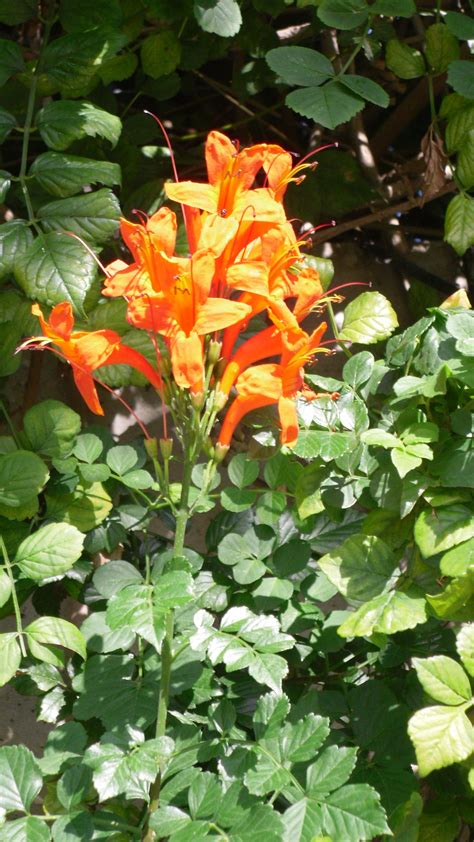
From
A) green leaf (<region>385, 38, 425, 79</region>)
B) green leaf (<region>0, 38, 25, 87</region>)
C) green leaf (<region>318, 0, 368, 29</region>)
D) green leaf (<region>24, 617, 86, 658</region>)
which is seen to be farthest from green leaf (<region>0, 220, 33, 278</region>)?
green leaf (<region>385, 38, 425, 79</region>)

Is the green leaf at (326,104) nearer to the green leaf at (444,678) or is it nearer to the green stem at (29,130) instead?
the green stem at (29,130)

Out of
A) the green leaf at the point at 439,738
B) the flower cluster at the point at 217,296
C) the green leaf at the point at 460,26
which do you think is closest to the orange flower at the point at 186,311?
the flower cluster at the point at 217,296

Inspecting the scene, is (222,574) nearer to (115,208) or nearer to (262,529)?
(262,529)

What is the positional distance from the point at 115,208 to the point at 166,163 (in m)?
0.53

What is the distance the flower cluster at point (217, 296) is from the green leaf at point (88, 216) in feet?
0.67

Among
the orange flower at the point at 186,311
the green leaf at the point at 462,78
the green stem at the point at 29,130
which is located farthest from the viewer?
the green leaf at the point at 462,78

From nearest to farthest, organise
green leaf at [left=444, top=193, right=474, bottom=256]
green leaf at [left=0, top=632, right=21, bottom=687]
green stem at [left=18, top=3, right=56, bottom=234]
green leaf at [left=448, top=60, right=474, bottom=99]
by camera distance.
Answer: green leaf at [left=0, top=632, right=21, bottom=687]
green stem at [left=18, top=3, right=56, bottom=234]
green leaf at [left=448, top=60, right=474, bottom=99]
green leaf at [left=444, top=193, right=474, bottom=256]

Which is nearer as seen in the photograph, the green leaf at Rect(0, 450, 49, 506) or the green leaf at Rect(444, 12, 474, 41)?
the green leaf at Rect(0, 450, 49, 506)

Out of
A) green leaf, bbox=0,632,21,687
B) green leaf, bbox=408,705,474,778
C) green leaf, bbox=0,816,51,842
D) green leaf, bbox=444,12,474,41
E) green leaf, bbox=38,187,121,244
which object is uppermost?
green leaf, bbox=444,12,474,41

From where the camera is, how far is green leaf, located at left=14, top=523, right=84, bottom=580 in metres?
1.11

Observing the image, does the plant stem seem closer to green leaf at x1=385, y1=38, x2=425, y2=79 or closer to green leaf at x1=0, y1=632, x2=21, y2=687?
green leaf at x1=0, y1=632, x2=21, y2=687

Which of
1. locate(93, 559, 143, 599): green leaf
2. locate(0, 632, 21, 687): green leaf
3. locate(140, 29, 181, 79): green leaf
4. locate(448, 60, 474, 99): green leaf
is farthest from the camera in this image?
locate(140, 29, 181, 79): green leaf

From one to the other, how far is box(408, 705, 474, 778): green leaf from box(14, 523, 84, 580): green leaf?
43 centimetres

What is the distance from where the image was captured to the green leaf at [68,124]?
1300 mm
